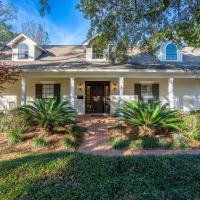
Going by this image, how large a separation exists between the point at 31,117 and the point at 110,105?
644cm

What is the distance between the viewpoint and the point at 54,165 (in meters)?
5.32

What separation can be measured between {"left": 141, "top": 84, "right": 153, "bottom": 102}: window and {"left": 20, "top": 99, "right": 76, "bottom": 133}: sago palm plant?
6491mm

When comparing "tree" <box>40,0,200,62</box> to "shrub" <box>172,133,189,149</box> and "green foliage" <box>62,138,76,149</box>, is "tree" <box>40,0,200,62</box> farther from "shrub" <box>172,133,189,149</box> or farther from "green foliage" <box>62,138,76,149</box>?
"green foliage" <box>62,138,76,149</box>

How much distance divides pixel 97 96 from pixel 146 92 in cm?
321

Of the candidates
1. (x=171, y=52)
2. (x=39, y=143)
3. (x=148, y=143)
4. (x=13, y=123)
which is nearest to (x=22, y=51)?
(x=13, y=123)

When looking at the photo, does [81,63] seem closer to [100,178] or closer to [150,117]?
[150,117]

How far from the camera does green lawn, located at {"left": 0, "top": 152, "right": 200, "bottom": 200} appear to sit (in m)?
4.25

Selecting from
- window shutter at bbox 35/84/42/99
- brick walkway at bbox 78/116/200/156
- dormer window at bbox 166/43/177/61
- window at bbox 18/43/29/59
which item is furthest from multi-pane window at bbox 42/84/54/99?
dormer window at bbox 166/43/177/61

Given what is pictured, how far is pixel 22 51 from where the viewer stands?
50.0 feet

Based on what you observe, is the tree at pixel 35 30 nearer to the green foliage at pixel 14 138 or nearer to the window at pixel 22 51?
the window at pixel 22 51

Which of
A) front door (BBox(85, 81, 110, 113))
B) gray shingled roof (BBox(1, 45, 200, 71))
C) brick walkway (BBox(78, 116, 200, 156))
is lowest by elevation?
brick walkway (BBox(78, 116, 200, 156))

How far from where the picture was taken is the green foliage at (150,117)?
956 cm

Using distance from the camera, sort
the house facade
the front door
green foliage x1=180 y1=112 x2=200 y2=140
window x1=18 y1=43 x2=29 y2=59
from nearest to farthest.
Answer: green foliage x1=180 y1=112 x2=200 y2=140
the house facade
window x1=18 y1=43 x2=29 y2=59
the front door

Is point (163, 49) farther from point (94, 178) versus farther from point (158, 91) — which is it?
point (94, 178)
